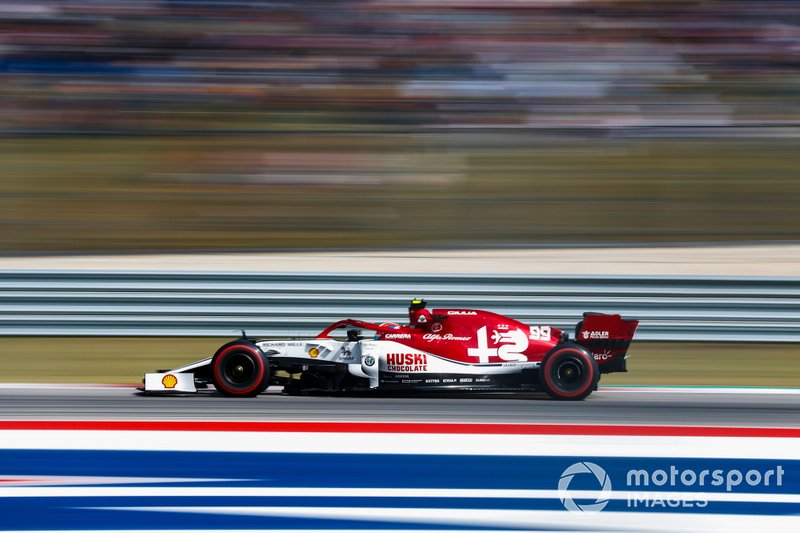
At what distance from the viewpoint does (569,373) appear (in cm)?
690

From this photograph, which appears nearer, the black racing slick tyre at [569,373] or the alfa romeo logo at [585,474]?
the alfa romeo logo at [585,474]

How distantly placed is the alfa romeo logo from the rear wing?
1985mm

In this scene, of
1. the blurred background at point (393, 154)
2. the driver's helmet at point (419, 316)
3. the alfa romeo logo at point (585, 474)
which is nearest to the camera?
the alfa romeo logo at point (585, 474)

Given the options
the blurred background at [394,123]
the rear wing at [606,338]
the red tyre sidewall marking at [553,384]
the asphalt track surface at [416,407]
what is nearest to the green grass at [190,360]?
the asphalt track surface at [416,407]

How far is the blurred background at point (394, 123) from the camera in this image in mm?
11906

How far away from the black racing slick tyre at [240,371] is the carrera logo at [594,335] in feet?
7.17

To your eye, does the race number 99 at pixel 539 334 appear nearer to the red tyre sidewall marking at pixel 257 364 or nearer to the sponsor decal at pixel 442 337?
the sponsor decal at pixel 442 337

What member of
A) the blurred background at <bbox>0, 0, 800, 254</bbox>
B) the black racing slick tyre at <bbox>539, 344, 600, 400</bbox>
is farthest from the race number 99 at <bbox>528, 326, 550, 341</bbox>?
the blurred background at <bbox>0, 0, 800, 254</bbox>

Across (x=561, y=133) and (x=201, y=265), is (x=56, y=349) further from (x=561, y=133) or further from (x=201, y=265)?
(x=561, y=133)

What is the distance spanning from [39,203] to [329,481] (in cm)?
839

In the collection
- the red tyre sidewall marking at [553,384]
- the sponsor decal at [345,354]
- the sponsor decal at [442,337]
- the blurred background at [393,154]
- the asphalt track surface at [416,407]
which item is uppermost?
the blurred background at [393,154]

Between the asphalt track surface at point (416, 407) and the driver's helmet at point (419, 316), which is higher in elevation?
the driver's helmet at point (419, 316)

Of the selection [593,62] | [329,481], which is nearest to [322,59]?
[593,62]

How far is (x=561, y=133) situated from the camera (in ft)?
43.7
